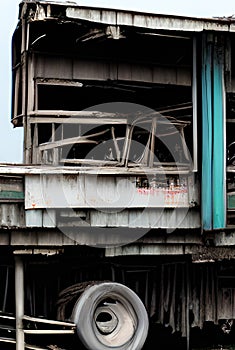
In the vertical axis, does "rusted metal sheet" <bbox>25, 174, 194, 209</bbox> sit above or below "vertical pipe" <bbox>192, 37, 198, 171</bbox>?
below

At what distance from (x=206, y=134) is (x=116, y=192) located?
1661 millimetres

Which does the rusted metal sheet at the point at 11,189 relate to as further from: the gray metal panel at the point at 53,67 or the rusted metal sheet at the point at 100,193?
the gray metal panel at the point at 53,67

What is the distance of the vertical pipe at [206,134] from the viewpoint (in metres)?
11.2

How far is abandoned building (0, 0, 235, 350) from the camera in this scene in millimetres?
10781

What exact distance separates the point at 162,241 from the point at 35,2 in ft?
13.4

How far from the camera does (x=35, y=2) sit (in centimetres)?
1083

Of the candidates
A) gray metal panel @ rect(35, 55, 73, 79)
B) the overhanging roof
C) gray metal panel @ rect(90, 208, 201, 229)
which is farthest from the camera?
gray metal panel @ rect(35, 55, 73, 79)

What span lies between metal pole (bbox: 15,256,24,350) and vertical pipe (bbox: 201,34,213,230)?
9.32 ft

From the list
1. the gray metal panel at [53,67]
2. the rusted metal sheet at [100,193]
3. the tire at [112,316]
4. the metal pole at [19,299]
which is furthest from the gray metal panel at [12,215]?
the gray metal panel at [53,67]

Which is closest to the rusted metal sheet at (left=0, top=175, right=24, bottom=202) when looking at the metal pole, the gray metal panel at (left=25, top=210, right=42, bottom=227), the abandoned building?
the abandoned building

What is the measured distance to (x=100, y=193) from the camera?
35.8ft

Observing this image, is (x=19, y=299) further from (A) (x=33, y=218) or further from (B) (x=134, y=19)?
(B) (x=134, y=19)

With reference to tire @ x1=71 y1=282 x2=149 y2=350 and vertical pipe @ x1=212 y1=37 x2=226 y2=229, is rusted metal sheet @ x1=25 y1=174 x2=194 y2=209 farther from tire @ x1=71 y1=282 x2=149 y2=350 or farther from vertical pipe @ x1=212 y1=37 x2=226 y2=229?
tire @ x1=71 y1=282 x2=149 y2=350

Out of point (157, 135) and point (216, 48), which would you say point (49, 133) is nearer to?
point (157, 135)
